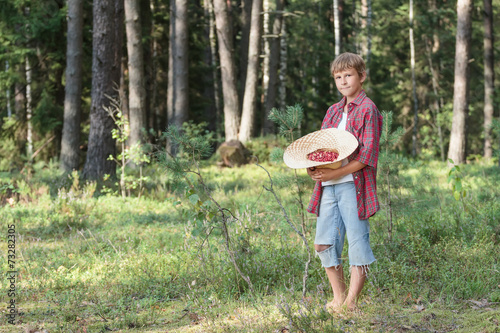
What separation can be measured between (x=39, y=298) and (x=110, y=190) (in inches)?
205

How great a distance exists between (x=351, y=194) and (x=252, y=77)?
13.6m

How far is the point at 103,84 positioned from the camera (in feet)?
35.7

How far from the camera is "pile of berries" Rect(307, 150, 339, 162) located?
11.5ft

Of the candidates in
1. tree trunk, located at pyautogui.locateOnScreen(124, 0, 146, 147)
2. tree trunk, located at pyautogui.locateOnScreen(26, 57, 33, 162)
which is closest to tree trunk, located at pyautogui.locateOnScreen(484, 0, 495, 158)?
tree trunk, located at pyautogui.locateOnScreen(124, 0, 146, 147)

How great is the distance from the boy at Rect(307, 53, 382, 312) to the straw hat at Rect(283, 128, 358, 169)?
12cm

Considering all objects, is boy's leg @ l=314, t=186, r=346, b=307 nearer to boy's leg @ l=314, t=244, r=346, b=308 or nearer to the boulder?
boy's leg @ l=314, t=244, r=346, b=308

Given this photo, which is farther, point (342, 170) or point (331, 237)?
point (331, 237)

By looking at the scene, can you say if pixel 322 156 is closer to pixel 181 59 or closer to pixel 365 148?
pixel 365 148

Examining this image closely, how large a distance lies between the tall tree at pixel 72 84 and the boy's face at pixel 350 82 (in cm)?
1091

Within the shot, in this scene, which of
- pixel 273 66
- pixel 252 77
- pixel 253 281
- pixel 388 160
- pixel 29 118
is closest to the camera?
pixel 253 281

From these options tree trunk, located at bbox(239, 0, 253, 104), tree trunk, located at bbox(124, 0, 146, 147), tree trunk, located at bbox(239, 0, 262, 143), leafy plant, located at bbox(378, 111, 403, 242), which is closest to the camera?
leafy plant, located at bbox(378, 111, 403, 242)

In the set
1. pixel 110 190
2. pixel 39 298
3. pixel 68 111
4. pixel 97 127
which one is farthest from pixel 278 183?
pixel 68 111

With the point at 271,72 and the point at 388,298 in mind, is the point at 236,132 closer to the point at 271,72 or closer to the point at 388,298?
the point at 271,72

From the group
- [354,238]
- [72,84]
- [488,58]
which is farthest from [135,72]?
[488,58]
